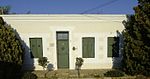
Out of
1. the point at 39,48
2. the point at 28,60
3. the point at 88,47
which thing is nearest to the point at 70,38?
the point at 88,47

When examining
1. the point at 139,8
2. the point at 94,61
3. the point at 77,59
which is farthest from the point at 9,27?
the point at 139,8

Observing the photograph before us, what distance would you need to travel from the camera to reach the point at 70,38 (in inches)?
829

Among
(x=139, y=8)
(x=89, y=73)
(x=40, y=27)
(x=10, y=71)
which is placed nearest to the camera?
(x=10, y=71)

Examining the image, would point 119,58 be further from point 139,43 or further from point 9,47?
point 9,47

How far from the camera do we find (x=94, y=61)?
21234mm

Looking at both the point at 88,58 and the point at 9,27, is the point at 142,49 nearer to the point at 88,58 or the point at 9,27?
the point at 88,58

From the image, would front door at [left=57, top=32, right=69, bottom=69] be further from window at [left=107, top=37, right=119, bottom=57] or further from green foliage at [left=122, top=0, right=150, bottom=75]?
green foliage at [left=122, top=0, right=150, bottom=75]

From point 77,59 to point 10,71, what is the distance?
447 cm

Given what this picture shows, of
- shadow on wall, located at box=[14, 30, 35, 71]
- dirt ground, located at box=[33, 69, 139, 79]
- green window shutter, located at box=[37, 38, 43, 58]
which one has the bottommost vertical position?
dirt ground, located at box=[33, 69, 139, 79]

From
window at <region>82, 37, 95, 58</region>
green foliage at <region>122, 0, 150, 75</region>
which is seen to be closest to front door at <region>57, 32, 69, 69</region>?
window at <region>82, 37, 95, 58</region>

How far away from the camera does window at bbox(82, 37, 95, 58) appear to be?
2119 centimetres

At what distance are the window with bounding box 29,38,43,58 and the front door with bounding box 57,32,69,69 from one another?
118 centimetres

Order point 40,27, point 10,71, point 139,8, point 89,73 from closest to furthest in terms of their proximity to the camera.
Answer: point 10,71, point 139,8, point 89,73, point 40,27

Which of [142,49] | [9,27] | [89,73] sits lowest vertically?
[89,73]
